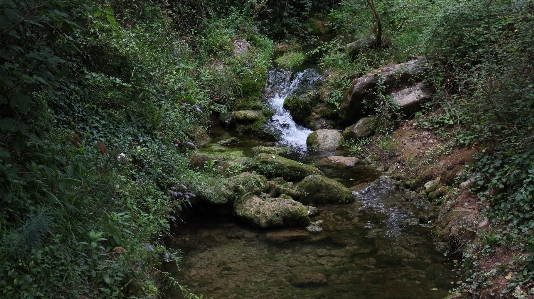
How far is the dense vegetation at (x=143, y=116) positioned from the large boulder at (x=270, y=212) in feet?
1.75

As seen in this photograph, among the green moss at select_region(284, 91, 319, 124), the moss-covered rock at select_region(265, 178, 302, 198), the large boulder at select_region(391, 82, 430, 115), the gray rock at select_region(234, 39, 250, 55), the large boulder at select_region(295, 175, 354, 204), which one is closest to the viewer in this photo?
the moss-covered rock at select_region(265, 178, 302, 198)

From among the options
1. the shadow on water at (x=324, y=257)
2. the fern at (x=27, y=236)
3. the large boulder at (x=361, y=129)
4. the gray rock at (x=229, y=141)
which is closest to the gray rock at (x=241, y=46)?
the gray rock at (x=229, y=141)

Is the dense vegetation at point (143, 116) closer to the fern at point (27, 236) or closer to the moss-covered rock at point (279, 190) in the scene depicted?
the fern at point (27, 236)

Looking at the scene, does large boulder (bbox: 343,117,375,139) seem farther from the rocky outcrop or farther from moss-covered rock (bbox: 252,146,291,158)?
moss-covered rock (bbox: 252,146,291,158)

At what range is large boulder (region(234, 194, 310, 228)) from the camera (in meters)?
6.73

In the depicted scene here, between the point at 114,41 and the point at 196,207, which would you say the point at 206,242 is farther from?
the point at 114,41

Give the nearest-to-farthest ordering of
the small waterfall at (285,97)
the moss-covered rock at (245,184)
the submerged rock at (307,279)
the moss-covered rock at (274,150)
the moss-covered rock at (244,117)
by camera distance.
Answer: the submerged rock at (307,279), the moss-covered rock at (245,184), the moss-covered rock at (274,150), the small waterfall at (285,97), the moss-covered rock at (244,117)

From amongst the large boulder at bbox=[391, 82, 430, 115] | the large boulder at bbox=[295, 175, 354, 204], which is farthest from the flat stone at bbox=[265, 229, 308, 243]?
the large boulder at bbox=[391, 82, 430, 115]

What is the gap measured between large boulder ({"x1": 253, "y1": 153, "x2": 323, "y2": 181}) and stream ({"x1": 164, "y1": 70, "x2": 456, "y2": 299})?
3.30ft

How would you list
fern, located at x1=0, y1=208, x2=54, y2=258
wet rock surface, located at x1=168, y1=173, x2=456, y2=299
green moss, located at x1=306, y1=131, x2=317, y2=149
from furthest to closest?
green moss, located at x1=306, y1=131, x2=317, y2=149 → wet rock surface, located at x1=168, y1=173, x2=456, y2=299 → fern, located at x1=0, y1=208, x2=54, y2=258

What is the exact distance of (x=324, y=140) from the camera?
35.7ft

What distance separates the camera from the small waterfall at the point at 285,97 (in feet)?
38.1

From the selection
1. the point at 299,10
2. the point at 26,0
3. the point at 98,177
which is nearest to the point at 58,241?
the point at 98,177

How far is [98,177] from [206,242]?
7.95ft
